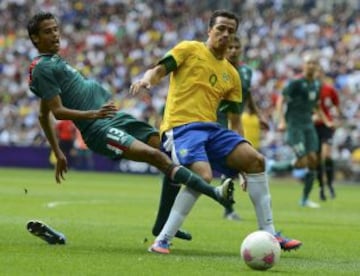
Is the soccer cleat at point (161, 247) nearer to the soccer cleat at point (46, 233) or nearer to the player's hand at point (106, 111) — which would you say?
the soccer cleat at point (46, 233)

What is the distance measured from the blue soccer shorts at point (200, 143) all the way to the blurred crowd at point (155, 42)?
24.4 metres

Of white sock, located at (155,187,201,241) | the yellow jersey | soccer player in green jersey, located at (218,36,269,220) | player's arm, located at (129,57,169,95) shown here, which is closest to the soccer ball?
white sock, located at (155,187,201,241)

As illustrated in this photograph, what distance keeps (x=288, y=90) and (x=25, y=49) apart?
→ 2476cm

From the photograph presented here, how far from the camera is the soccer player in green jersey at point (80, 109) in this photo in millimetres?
10711

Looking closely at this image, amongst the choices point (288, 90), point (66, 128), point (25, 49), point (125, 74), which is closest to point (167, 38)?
point (125, 74)

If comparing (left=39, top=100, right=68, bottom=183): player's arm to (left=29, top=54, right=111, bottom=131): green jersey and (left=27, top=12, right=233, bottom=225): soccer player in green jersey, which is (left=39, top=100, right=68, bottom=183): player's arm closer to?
(left=27, top=12, right=233, bottom=225): soccer player in green jersey

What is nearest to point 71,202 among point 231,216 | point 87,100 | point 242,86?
point 231,216

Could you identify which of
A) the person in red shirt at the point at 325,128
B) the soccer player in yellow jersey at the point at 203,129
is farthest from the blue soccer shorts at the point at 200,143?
the person in red shirt at the point at 325,128

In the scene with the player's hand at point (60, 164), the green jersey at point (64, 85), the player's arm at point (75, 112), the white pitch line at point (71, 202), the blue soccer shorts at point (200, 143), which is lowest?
the white pitch line at point (71, 202)

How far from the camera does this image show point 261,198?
36.4 ft

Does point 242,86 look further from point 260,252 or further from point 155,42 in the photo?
point 155,42

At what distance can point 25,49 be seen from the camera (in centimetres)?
4338

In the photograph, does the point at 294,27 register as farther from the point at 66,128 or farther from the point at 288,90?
the point at 288,90

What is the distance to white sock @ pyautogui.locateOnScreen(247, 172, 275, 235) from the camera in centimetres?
1106
